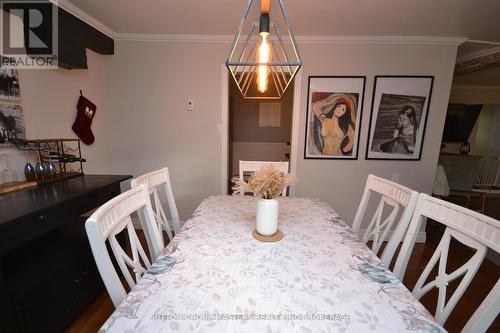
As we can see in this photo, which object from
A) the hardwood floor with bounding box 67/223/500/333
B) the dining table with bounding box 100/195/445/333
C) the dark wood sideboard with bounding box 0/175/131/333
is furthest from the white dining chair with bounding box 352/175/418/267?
the dark wood sideboard with bounding box 0/175/131/333

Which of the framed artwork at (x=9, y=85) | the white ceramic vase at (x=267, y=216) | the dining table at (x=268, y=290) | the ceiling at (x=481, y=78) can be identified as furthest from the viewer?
the ceiling at (x=481, y=78)

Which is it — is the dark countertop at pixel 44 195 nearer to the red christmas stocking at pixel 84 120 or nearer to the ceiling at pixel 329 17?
the red christmas stocking at pixel 84 120

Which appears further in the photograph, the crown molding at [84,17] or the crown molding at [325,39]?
the crown molding at [325,39]

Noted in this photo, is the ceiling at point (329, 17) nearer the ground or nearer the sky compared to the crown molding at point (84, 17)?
nearer the sky

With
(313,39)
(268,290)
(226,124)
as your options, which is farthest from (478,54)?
(268,290)

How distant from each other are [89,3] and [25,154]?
1292mm

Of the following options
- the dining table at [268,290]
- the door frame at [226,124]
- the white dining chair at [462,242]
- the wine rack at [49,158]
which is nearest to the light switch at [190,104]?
the door frame at [226,124]

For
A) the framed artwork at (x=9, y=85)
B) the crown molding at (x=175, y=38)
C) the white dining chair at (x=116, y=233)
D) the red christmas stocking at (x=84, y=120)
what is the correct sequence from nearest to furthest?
the white dining chair at (x=116, y=233) → the framed artwork at (x=9, y=85) → the red christmas stocking at (x=84, y=120) → the crown molding at (x=175, y=38)

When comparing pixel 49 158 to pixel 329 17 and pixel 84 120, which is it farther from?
pixel 329 17

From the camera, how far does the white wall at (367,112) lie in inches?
92.3

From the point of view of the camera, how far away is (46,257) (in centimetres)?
127

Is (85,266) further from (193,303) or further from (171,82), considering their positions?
(171,82)

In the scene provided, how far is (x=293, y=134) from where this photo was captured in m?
2.52

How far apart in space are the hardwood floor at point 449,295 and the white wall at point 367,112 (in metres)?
0.73
